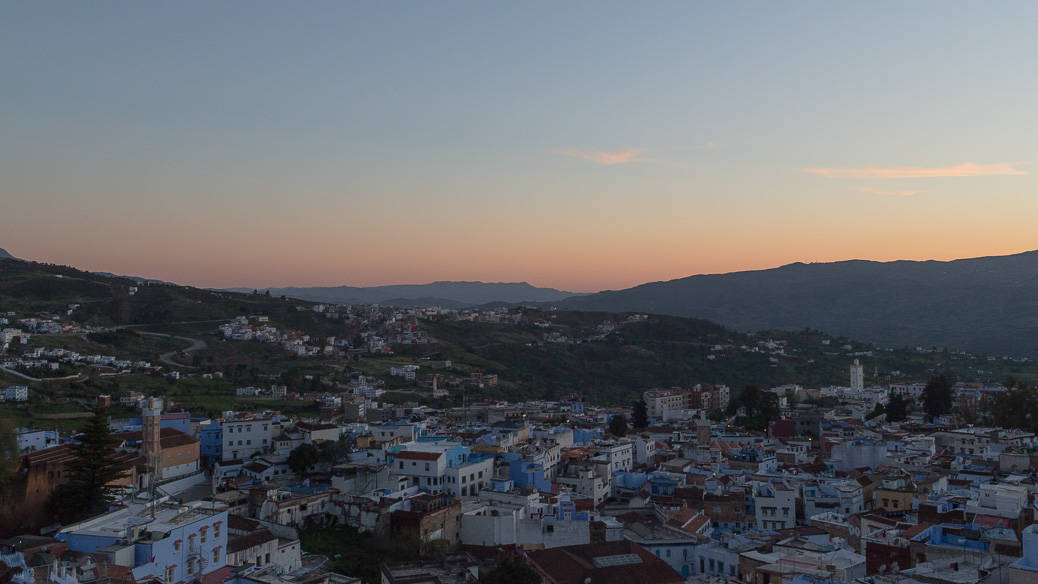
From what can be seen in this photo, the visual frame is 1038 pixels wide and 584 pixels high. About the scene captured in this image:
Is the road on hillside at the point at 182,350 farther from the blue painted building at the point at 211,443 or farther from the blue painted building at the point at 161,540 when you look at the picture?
the blue painted building at the point at 161,540

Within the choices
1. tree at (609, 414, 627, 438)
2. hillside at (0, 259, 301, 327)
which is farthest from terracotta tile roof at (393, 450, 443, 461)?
hillside at (0, 259, 301, 327)

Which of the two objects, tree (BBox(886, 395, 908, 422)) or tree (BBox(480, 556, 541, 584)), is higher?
tree (BBox(480, 556, 541, 584))

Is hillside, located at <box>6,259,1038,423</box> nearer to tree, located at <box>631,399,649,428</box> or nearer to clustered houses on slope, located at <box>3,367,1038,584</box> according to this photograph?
tree, located at <box>631,399,649,428</box>

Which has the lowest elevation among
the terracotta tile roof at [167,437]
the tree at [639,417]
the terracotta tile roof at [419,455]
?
the tree at [639,417]

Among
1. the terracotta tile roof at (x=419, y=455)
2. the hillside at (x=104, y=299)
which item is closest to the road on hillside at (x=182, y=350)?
the hillside at (x=104, y=299)

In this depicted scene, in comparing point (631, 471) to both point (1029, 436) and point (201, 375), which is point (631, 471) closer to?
point (1029, 436)

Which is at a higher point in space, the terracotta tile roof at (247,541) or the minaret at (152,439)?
the minaret at (152,439)

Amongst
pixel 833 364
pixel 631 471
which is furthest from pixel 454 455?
pixel 833 364

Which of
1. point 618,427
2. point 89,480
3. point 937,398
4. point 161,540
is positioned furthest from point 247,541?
point 937,398
